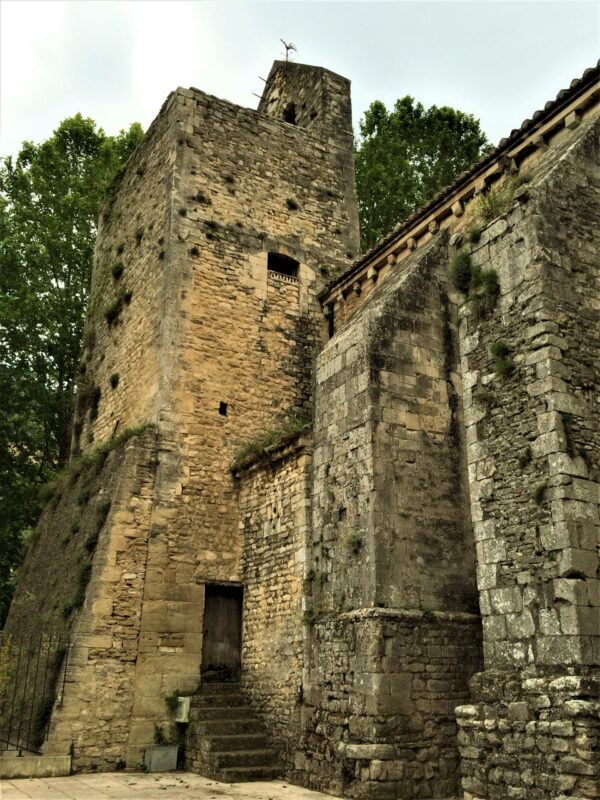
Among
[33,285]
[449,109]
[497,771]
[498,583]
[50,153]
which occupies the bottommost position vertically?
[497,771]

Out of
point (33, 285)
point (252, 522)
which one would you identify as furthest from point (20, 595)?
point (33, 285)

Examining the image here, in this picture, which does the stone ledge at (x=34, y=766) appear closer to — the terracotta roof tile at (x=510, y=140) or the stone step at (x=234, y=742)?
the stone step at (x=234, y=742)

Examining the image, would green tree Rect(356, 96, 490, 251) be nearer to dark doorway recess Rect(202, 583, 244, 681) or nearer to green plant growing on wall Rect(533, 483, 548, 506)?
dark doorway recess Rect(202, 583, 244, 681)

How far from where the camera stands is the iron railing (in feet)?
33.7

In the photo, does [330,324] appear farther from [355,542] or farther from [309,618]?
[309,618]

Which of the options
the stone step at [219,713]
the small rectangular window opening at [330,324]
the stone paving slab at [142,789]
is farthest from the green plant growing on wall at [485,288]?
the stone step at [219,713]

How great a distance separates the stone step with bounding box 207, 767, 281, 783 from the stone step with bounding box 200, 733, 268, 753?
1.21ft

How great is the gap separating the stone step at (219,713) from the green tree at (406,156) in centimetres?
1478

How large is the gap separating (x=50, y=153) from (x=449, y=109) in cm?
1206

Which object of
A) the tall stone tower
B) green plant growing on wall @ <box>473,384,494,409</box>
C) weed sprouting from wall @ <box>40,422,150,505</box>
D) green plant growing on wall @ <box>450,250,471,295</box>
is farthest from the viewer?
weed sprouting from wall @ <box>40,422,150,505</box>

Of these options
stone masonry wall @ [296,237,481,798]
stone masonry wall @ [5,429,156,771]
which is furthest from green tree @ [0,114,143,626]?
stone masonry wall @ [296,237,481,798]

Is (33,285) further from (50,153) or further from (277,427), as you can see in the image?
(277,427)

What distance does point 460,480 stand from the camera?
984 centimetres

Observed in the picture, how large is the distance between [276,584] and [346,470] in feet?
8.01
